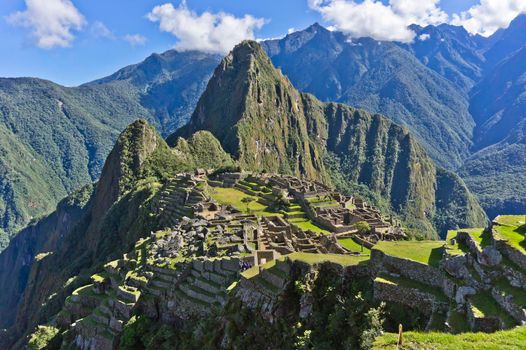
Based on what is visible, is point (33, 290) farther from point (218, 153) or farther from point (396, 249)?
point (396, 249)

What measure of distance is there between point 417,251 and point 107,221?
101m

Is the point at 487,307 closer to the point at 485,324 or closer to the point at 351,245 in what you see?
the point at 485,324

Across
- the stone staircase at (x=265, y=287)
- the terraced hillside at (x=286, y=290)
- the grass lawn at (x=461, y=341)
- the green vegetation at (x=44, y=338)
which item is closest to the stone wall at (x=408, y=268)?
the terraced hillside at (x=286, y=290)

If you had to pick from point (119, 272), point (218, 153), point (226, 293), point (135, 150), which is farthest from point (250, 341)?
point (218, 153)

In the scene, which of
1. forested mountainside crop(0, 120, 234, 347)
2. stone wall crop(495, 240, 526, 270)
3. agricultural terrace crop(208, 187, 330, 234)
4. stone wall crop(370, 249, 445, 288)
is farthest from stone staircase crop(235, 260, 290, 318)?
forested mountainside crop(0, 120, 234, 347)

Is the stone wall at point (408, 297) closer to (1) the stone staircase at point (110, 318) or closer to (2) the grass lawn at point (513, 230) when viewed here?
(2) the grass lawn at point (513, 230)

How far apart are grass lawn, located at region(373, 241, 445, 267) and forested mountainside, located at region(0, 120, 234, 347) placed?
54713 mm

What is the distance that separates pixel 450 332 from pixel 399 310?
2.74 metres

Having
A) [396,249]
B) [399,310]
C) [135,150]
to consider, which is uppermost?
[135,150]

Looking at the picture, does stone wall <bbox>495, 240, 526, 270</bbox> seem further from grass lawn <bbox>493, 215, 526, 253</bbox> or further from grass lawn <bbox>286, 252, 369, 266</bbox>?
grass lawn <bbox>286, 252, 369, 266</bbox>

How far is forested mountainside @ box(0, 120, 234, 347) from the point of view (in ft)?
275

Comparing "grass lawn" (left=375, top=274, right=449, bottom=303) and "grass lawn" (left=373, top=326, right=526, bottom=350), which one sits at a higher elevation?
"grass lawn" (left=375, top=274, right=449, bottom=303)

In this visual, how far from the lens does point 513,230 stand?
847 inches

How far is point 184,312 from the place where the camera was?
29.1 meters
